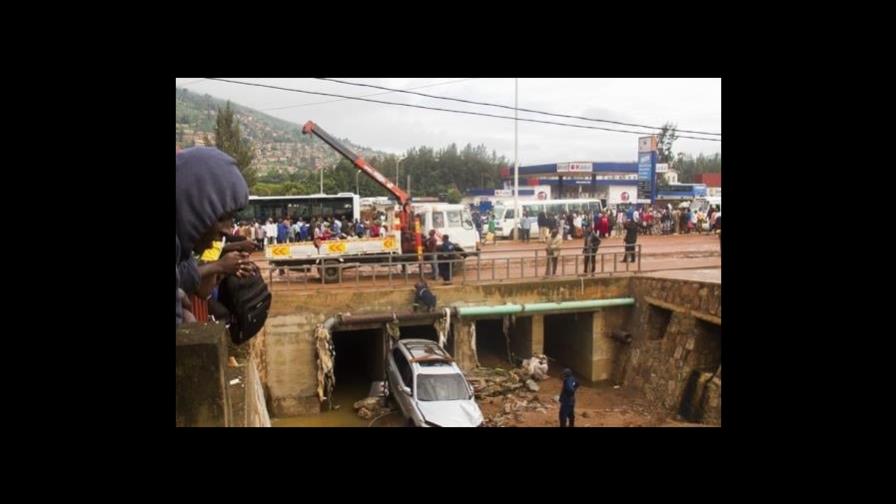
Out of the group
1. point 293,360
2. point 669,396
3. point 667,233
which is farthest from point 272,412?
point 667,233

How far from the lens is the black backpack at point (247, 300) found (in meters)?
2.87

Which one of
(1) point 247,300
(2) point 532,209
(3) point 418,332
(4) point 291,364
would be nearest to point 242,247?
(1) point 247,300

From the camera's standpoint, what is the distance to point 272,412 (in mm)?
13820

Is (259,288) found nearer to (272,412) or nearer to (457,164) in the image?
(272,412)

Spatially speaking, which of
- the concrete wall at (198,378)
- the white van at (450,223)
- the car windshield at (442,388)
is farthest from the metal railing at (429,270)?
the concrete wall at (198,378)

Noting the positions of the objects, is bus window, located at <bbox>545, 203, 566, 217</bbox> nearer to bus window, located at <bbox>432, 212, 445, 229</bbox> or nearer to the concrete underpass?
the concrete underpass

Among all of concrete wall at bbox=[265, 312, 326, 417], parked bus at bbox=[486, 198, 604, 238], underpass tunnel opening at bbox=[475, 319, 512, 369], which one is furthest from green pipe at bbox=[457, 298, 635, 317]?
parked bus at bbox=[486, 198, 604, 238]

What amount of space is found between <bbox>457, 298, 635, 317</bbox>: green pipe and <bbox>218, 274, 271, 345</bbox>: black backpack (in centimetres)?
1210

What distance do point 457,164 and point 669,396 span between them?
50.6m

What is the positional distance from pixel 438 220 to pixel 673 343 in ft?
24.0

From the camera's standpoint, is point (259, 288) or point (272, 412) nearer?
point (259, 288)

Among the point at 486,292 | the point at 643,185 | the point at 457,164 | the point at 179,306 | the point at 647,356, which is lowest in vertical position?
the point at 647,356

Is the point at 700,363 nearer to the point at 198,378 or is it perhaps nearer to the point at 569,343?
the point at 569,343

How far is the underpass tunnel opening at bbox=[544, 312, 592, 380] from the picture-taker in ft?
53.6
